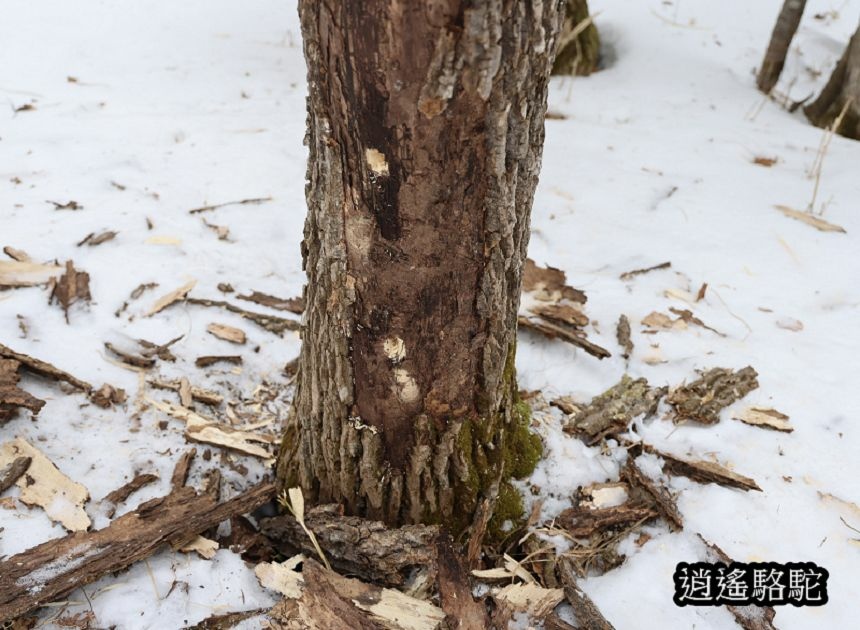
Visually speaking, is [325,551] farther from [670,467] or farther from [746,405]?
[746,405]

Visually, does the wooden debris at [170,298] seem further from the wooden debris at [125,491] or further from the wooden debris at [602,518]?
the wooden debris at [602,518]

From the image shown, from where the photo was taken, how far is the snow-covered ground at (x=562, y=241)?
2018mm

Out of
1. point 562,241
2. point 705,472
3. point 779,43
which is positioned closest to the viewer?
point 705,472

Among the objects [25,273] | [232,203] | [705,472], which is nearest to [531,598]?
[705,472]

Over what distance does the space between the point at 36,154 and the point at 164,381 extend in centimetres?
217

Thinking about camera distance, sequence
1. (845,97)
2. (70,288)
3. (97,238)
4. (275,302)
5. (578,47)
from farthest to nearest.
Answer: (578,47) < (845,97) < (97,238) < (275,302) < (70,288)

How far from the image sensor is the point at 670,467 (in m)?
2.23

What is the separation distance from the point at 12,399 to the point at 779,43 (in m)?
5.67

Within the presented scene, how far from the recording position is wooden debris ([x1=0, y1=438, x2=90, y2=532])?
1887 mm

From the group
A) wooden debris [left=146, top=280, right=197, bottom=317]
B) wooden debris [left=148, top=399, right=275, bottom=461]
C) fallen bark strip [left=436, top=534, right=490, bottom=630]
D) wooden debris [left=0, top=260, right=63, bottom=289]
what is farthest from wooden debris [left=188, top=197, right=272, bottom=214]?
fallen bark strip [left=436, top=534, right=490, bottom=630]

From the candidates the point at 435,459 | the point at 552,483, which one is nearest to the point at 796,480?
the point at 552,483

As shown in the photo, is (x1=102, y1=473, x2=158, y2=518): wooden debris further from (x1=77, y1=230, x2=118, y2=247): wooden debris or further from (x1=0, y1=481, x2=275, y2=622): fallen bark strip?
(x1=77, y1=230, x2=118, y2=247): wooden debris

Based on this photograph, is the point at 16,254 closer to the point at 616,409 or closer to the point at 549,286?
the point at 549,286

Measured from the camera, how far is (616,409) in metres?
2.37
